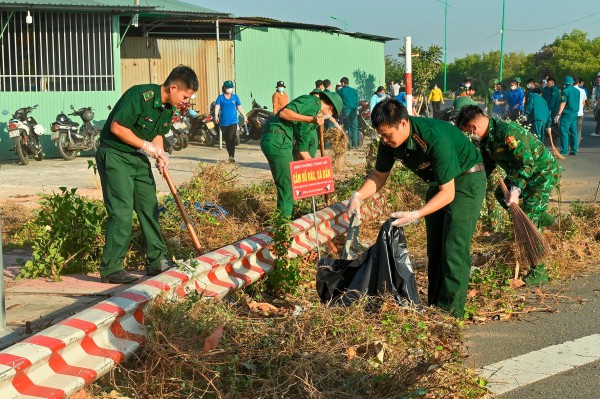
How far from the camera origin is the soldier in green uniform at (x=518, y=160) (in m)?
7.96

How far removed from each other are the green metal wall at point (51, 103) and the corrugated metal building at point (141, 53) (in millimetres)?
23

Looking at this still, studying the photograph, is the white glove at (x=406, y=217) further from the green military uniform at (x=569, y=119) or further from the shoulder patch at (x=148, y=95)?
the green military uniform at (x=569, y=119)

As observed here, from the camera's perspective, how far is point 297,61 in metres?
29.7

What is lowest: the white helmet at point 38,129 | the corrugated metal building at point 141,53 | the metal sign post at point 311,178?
the metal sign post at point 311,178

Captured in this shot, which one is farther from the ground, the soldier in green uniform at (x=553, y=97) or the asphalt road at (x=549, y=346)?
the soldier in green uniform at (x=553, y=97)

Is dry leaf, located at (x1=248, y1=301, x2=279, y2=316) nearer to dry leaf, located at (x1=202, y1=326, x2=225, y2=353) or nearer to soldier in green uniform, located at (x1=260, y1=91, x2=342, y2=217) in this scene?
dry leaf, located at (x1=202, y1=326, x2=225, y2=353)

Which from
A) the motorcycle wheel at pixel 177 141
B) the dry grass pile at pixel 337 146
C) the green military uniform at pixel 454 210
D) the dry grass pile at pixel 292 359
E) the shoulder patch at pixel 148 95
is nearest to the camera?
the dry grass pile at pixel 292 359

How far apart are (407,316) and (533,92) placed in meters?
16.5

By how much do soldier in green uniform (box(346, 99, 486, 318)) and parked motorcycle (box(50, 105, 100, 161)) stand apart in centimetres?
1454

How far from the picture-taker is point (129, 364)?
17.9 ft

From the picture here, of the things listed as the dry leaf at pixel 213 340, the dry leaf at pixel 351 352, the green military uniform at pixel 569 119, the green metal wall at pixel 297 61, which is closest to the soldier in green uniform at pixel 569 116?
the green military uniform at pixel 569 119

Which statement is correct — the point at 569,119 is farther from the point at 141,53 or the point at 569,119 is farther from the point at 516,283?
the point at 516,283

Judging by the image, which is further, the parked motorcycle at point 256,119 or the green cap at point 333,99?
the parked motorcycle at point 256,119

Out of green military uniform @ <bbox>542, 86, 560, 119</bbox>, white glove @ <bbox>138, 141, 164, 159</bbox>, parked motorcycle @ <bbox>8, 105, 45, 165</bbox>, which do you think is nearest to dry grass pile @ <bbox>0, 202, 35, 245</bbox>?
white glove @ <bbox>138, 141, 164, 159</bbox>
